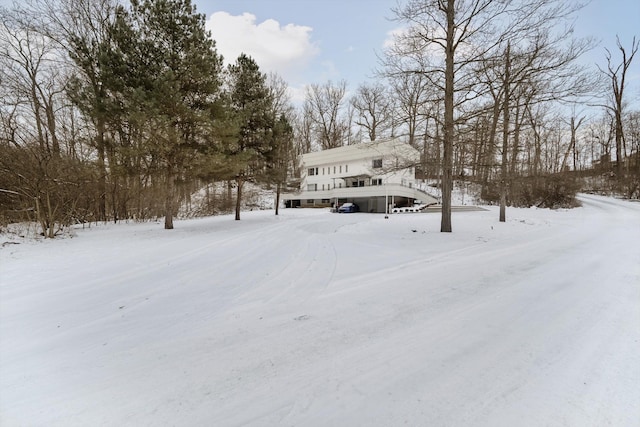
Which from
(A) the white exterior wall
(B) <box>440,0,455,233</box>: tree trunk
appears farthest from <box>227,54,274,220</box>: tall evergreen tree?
(A) the white exterior wall

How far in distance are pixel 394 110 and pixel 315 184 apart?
24.1 metres

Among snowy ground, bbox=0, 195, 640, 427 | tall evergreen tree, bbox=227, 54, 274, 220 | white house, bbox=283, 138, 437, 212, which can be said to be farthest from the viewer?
white house, bbox=283, 138, 437, 212

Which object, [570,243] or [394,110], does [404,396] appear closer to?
[570,243]

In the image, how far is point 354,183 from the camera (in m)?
30.2

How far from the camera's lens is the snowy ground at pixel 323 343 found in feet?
6.31

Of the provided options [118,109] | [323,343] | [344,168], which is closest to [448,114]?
[323,343]

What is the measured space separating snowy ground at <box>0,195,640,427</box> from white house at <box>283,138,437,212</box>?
1894 cm

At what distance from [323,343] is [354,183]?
28.0 m

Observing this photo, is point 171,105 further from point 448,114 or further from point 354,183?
point 354,183

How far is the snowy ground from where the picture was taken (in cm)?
192

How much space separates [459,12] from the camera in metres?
9.36

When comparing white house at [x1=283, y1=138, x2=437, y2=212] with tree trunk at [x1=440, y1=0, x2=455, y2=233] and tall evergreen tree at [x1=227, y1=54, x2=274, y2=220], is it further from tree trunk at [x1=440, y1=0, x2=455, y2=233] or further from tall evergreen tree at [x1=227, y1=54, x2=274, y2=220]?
tree trunk at [x1=440, y1=0, x2=455, y2=233]

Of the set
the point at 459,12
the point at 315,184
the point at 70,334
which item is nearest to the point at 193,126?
the point at 70,334

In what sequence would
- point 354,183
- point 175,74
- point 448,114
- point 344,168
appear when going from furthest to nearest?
point 344,168
point 354,183
point 175,74
point 448,114
